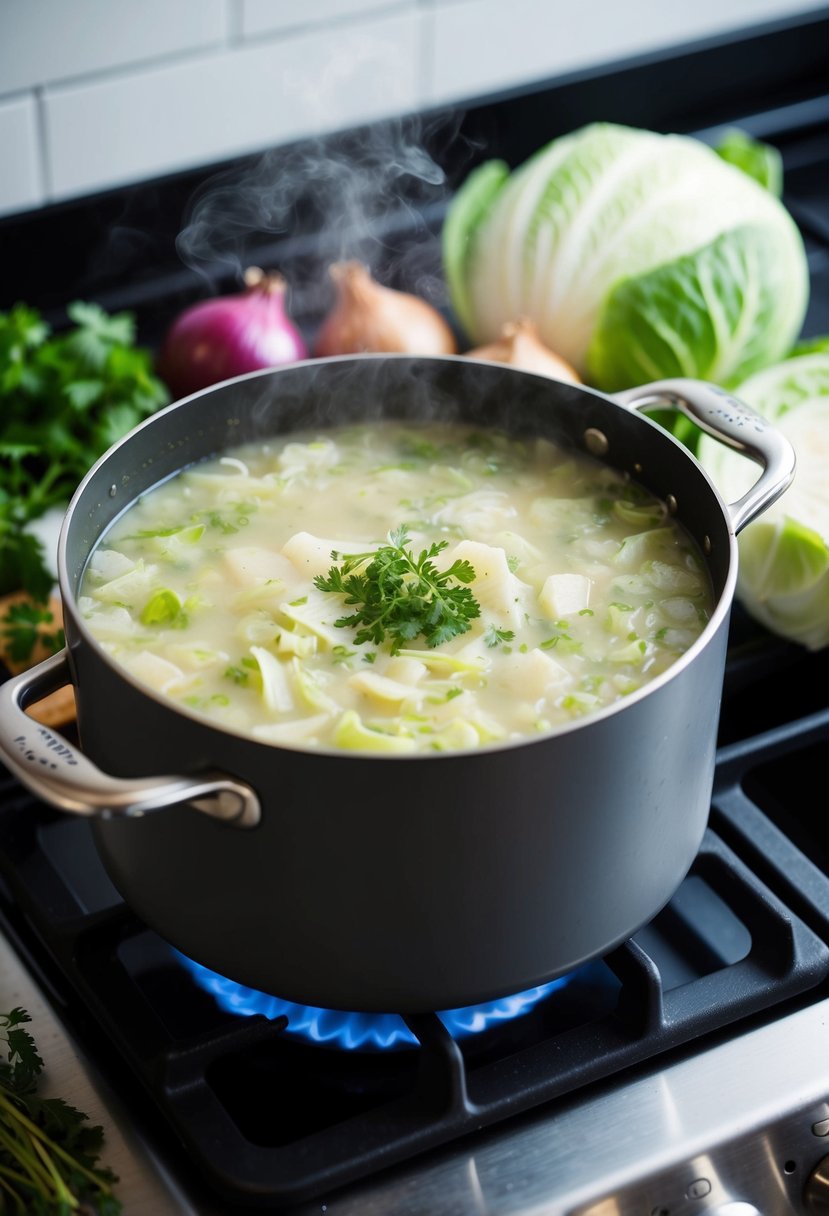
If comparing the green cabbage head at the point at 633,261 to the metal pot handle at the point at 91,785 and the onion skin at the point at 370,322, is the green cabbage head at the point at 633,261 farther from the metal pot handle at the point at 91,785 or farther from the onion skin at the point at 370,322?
the metal pot handle at the point at 91,785

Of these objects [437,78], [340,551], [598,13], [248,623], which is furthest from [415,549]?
[598,13]

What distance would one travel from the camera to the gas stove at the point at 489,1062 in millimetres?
934

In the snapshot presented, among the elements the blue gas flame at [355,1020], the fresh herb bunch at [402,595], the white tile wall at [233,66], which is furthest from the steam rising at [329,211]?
the blue gas flame at [355,1020]

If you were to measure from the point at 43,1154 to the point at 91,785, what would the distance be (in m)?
0.29

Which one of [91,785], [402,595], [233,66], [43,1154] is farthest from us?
[233,66]

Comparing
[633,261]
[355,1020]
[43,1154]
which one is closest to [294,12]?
[633,261]

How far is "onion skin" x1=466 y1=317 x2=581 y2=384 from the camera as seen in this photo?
155cm

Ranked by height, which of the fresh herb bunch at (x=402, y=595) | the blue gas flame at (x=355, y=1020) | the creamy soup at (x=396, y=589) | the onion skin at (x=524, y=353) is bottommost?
the blue gas flame at (x=355, y=1020)

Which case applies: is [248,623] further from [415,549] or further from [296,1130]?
[296,1130]

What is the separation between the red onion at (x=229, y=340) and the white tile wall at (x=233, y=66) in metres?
0.24

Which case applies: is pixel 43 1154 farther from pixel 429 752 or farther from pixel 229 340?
pixel 229 340

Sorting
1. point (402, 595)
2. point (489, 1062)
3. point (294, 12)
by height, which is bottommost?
point (489, 1062)

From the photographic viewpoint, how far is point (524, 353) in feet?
5.11

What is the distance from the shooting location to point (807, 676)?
4.77 feet
